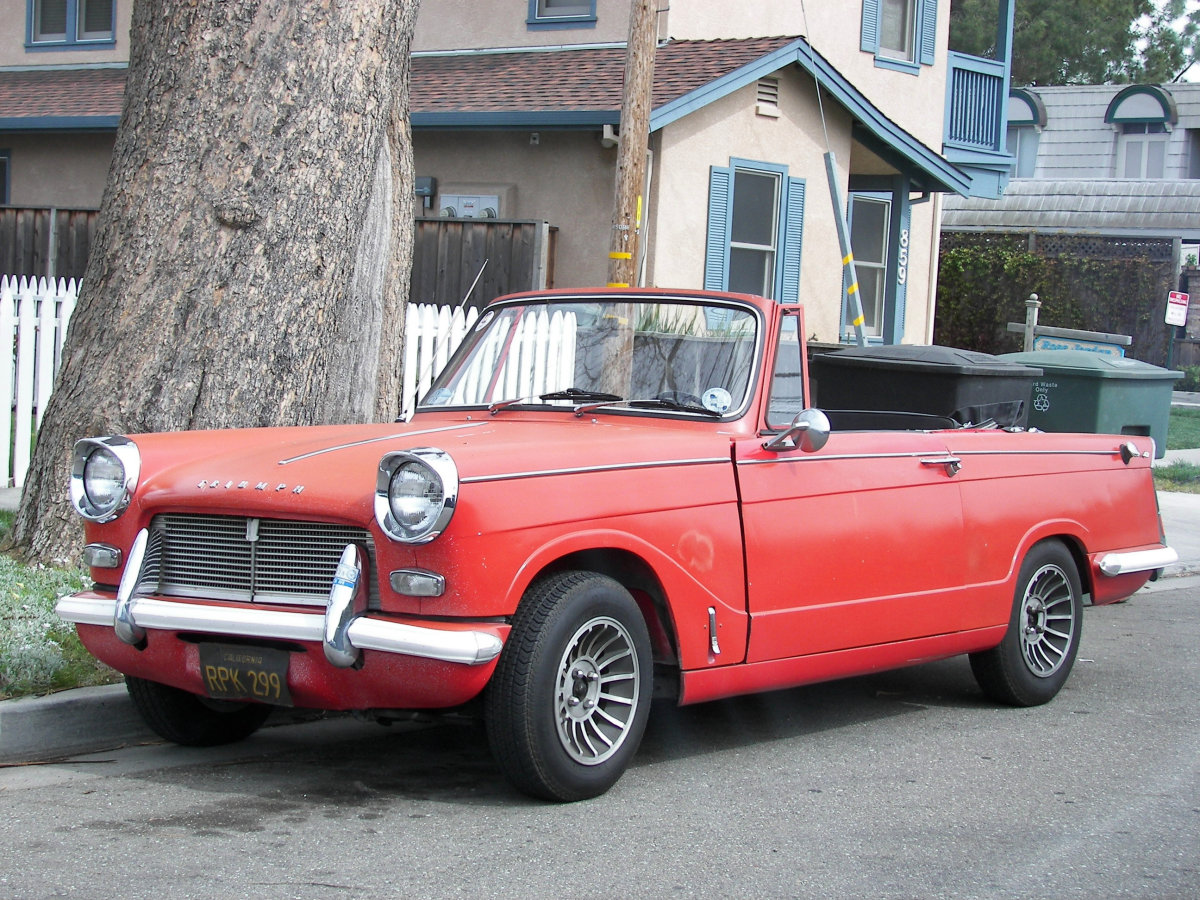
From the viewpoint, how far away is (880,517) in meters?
5.62

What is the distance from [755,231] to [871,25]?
11.8 feet

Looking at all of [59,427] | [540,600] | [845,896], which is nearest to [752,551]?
[540,600]

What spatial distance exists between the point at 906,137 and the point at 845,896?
553 inches

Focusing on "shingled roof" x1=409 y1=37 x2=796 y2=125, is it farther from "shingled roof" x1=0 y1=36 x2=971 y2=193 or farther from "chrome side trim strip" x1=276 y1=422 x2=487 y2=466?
"chrome side trim strip" x1=276 y1=422 x2=487 y2=466

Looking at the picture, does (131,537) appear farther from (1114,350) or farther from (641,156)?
(1114,350)

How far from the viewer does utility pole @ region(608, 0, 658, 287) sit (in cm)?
971

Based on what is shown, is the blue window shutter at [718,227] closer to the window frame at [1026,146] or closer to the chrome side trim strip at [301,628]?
the chrome side trim strip at [301,628]

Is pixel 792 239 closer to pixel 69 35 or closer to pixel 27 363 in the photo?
pixel 27 363

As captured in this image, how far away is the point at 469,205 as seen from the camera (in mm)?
15836

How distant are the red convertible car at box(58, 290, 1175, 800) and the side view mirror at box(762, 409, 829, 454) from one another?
0.05 feet

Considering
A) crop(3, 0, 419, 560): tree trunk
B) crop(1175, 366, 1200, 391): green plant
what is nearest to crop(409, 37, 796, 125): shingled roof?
crop(3, 0, 419, 560): tree trunk

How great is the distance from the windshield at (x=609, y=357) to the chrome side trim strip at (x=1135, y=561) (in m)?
2.26

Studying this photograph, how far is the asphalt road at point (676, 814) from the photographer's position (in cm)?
397

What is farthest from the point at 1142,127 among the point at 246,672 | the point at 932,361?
the point at 246,672
